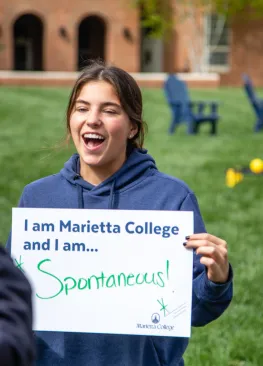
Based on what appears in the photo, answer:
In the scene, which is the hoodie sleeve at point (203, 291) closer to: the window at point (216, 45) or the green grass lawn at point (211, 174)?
the green grass lawn at point (211, 174)

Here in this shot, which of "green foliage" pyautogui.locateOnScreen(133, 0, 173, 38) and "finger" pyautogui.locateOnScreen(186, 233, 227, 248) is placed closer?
"finger" pyautogui.locateOnScreen(186, 233, 227, 248)

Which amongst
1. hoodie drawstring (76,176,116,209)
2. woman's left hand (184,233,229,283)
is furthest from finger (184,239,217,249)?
hoodie drawstring (76,176,116,209)

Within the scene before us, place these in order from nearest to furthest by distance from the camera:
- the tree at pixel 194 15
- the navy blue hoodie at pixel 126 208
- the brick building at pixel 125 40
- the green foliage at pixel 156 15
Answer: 1. the navy blue hoodie at pixel 126 208
2. the tree at pixel 194 15
3. the green foliage at pixel 156 15
4. the brick building at pixel 125 40

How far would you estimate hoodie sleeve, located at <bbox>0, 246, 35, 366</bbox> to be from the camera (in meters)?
1.16

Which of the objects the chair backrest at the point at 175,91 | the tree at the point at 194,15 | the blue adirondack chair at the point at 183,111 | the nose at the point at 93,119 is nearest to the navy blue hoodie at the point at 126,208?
the nose at the point at 93,119

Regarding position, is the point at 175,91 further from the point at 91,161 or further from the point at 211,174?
the point at 91,161

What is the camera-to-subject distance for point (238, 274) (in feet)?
20.7

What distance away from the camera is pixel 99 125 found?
2.65 metres

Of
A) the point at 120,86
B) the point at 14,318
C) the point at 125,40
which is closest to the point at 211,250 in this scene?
the point at 120,86

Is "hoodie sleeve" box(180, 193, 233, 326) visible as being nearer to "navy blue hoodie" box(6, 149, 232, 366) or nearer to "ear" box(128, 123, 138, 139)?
"navy blue hoodie" box(6, 149, 232, 366)

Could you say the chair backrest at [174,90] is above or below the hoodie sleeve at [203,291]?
below

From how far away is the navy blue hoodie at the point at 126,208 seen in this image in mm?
2646

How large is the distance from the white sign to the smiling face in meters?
0.22

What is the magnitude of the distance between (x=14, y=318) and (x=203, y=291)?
1.54 meters
